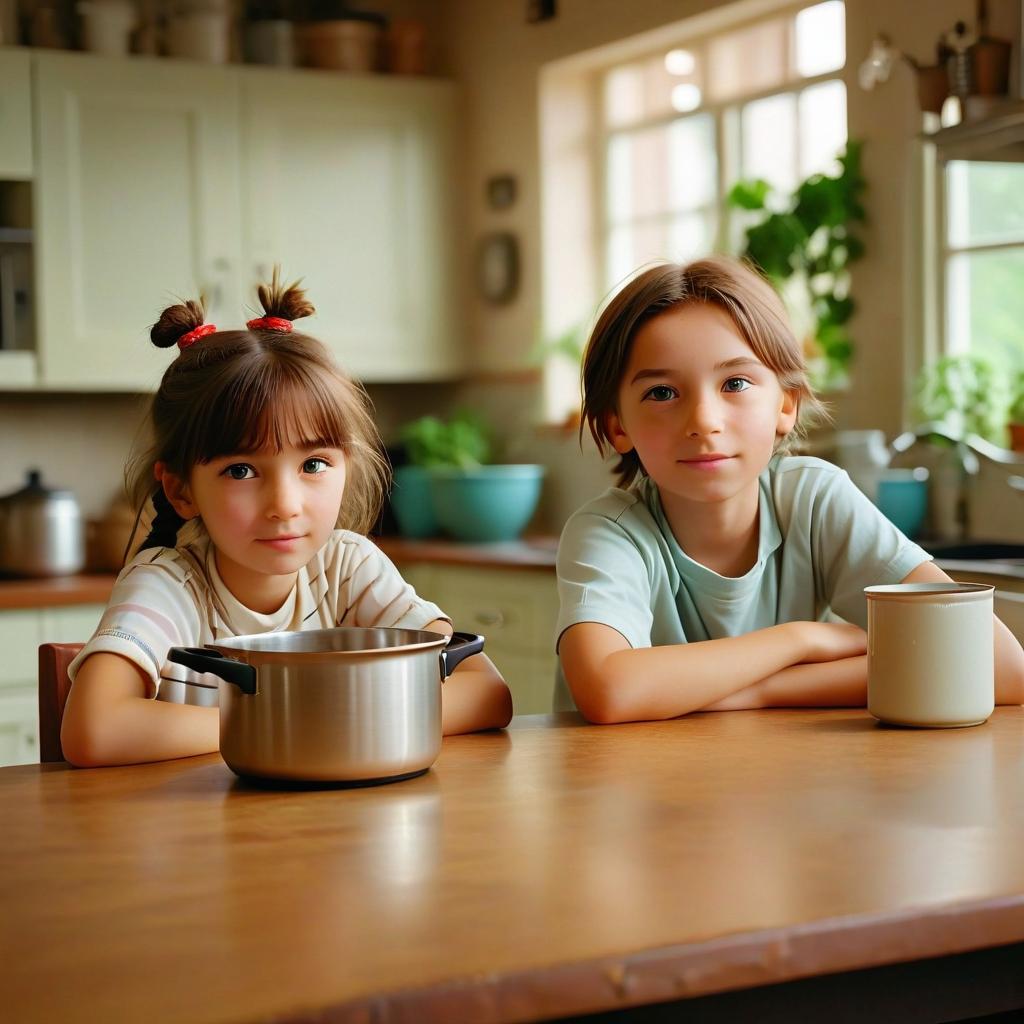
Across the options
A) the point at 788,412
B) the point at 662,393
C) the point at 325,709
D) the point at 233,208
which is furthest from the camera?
the point at 233,208

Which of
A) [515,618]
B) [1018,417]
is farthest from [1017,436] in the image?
[515,618]

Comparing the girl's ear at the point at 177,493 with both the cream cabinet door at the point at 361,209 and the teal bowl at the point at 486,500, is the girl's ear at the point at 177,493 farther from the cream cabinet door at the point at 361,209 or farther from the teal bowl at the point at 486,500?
the cream cabinet door at the point at 361,209

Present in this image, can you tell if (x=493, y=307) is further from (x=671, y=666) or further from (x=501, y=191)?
(x=671, y=666)

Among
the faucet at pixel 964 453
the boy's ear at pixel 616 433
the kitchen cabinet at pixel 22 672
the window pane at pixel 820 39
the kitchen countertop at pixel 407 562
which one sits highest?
the window pane at pixel 820 39

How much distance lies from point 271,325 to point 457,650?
1.72 feet

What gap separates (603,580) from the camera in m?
1.52

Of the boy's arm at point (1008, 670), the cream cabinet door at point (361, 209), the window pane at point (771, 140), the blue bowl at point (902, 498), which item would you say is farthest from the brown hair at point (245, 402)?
the cream cabinet door at point (361, 209)

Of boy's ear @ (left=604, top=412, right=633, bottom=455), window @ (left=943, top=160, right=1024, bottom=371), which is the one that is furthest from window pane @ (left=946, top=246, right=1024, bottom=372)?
boy's ear @ (left=604, top=412, right=633, bottom=455)

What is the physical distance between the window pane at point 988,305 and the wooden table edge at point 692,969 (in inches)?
101

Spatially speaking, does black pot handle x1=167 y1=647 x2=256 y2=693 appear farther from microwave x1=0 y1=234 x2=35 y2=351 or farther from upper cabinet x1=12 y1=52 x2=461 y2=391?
microwave x1=0 y1=234 x2=35 y2=351

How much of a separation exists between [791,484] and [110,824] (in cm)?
95

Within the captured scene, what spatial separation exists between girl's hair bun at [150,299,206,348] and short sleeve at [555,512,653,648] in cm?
47

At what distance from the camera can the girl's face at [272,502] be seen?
136 centimetres

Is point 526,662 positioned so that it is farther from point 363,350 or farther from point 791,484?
point 791,484
